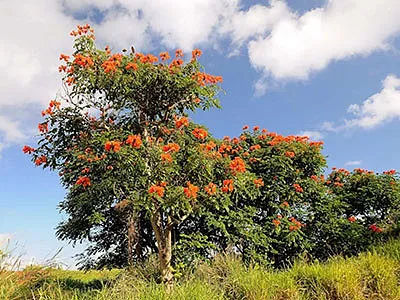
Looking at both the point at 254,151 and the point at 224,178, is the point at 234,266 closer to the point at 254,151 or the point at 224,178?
the point at 224,178

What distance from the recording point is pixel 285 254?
10500 millimetres

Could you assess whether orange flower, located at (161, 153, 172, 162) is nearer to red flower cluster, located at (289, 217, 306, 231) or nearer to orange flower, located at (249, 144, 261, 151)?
red flower cluster, located at (289, 217, 306, 231)

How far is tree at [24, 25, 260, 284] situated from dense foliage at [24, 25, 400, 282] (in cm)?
2

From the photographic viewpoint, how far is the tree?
6.72 metres

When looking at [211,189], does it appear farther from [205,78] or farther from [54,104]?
[54,104]

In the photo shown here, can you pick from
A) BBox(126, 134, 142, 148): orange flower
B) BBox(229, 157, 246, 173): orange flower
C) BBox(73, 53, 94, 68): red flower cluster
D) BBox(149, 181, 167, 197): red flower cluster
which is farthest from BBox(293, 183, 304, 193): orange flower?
BBox(73, 53, 94, 68): red flower cluster

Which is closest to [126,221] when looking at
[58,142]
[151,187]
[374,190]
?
[58,142]

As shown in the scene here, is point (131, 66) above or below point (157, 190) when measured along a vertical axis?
above

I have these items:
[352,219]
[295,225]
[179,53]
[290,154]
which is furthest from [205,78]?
[352,219]

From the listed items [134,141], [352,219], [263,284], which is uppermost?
[134,141]

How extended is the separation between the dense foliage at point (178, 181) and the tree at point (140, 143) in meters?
0.02

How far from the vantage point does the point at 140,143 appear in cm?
655

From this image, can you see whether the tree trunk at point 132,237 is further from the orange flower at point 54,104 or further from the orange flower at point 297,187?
the orange flower at point 297,187

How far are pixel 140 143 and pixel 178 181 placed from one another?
3.78 ft
